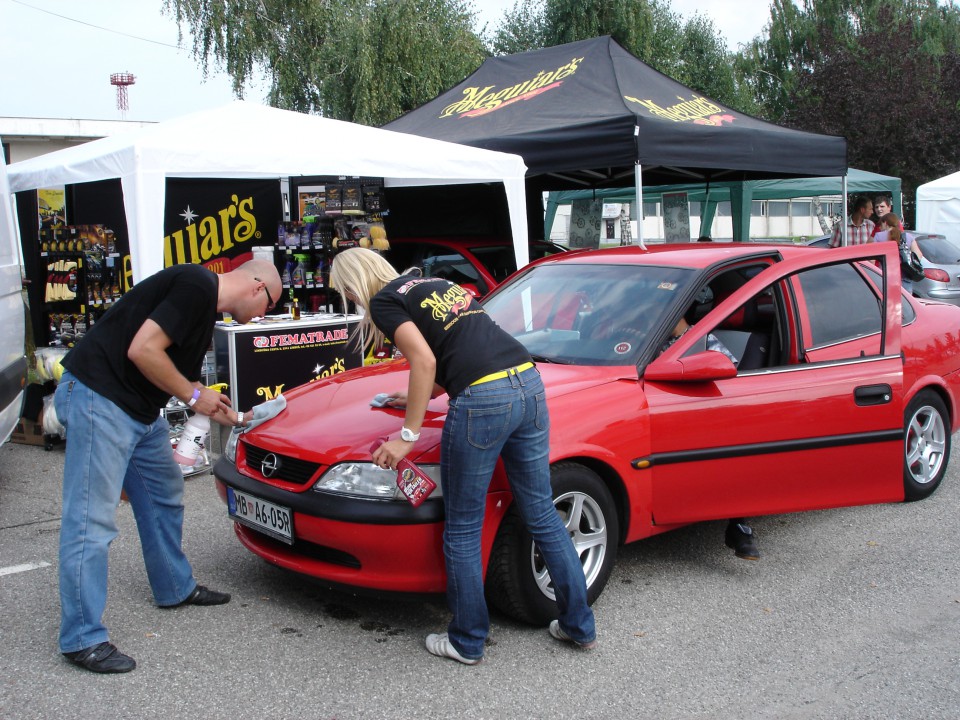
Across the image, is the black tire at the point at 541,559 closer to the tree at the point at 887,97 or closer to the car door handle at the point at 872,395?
the car door handle at the point at 872,395

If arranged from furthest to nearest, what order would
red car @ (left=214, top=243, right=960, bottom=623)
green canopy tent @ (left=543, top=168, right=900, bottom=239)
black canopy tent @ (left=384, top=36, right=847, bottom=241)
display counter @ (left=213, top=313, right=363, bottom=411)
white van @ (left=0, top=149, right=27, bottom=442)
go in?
green canopy tent @ (left=543, top=168, right=900, bottom=239)
black canopy tent @ (left=384, top=36, right=847, bottom=241)
display counter @ (left=213, top=313, right=363, bottom=411)
white van @ (left=0, top=149, right=27, bottom=442)
red car @ (left=214, top=243, right=960, bottom=623)

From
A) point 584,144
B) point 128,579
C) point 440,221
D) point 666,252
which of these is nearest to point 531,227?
point 440,221

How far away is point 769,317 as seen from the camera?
4.52 metres

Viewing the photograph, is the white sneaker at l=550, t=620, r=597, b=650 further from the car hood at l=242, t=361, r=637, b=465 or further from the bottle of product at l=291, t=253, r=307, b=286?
the bottle of product at l=291, t=253, r=307, b=286

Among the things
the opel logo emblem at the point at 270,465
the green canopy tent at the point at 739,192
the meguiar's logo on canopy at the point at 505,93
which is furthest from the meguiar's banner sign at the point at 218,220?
the green canopy tent at the point at 739,192

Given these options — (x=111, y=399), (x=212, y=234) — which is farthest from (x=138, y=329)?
(x=212, y=234)

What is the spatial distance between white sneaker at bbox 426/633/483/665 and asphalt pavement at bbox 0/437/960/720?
1.3 inches

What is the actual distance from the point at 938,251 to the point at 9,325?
14768 mm

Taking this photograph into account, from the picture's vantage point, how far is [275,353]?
22.0 feet

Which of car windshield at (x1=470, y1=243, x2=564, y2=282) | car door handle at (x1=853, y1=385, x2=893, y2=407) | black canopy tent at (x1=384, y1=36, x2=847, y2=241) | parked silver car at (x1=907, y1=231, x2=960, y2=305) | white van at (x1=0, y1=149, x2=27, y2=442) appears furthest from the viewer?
parked silver car at (x1=907, y1=231, x2=960, y2=305)

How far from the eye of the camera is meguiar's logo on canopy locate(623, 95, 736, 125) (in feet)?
30.9

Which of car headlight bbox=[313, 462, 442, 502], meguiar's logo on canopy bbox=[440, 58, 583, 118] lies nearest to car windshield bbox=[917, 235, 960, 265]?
meguiar's logo on canopy bbox=[440, 58, 583, 118]

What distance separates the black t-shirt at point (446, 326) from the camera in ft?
9.92

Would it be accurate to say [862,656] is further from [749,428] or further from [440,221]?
[440,221]
